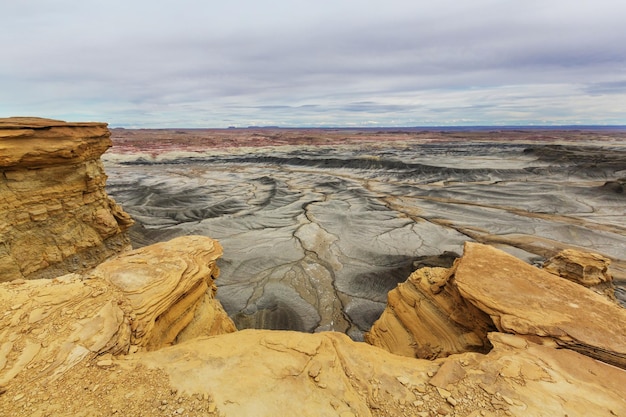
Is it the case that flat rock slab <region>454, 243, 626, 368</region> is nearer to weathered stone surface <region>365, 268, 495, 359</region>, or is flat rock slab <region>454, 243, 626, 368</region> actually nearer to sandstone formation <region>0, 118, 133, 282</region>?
weathered stone surface <region>365, 268, 495, 359</region>

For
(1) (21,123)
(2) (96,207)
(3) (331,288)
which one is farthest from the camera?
Result: (3) (331,288)

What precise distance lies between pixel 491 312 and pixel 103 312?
551 centimetres

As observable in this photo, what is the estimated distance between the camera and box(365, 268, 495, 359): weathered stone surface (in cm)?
518

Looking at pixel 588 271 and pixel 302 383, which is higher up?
pixel 302 383

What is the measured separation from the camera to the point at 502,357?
3.71m

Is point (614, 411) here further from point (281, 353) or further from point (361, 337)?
point (361, 337)

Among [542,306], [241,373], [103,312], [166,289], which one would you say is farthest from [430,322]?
[103,312]

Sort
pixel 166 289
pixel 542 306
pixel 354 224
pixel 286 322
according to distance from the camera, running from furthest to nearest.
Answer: pixel 354 224 < pixel 286 322 < pixel 166 289 < pixel 542 306

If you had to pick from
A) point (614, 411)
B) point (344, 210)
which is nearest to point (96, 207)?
point (614, 411)

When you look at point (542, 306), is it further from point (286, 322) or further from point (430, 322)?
point (286, 322)

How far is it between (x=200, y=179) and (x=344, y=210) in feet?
58.9

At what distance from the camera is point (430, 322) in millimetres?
6004

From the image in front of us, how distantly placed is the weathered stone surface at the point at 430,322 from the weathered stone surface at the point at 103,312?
3.88 m

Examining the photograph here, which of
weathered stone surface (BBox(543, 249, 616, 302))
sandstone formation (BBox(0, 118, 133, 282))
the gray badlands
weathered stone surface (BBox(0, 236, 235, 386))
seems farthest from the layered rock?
sandstone formation (BBox(0, 118, 133, 282))
